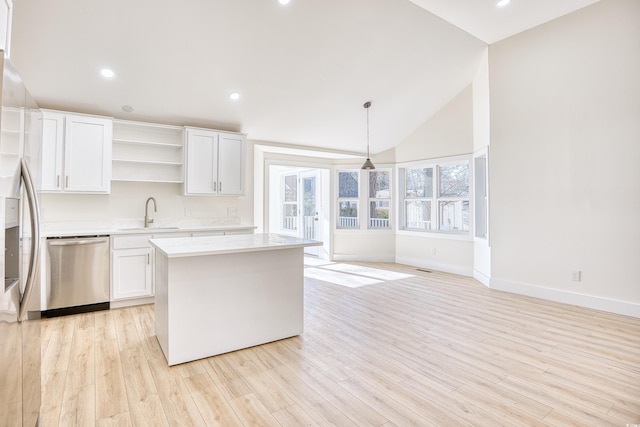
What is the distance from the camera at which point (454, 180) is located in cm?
576

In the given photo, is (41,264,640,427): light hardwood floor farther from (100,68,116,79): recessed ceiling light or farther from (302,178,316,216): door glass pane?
(302,178,316,216): door glass pane

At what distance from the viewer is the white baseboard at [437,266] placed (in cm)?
549

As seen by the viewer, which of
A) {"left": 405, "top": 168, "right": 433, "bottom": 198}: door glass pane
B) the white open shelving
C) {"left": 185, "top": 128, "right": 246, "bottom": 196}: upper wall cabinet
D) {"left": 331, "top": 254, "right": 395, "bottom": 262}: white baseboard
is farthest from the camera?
{"left": 331, "top": 254, "right": 395, "bottom": 262}: white baseboard

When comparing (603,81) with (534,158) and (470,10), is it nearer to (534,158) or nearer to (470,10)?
(534,158)

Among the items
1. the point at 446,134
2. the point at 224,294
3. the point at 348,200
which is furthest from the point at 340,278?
the point at 446,134

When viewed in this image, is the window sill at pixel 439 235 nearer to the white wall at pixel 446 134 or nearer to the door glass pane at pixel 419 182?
the door glass pane at pixel 419 182

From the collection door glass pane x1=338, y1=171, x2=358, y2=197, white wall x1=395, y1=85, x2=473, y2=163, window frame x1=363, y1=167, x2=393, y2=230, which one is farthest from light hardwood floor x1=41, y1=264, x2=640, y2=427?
door glass pane x1=338, y1=171, x2=358, y2=197

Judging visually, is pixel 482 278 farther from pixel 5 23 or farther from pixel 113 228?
pixel 5 23

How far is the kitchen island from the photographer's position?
7.94 feet

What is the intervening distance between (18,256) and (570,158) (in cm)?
503

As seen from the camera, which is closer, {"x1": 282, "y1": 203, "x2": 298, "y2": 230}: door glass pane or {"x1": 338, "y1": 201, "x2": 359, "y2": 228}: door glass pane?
{"x1": 338, "y1": 201, "x2": 359, "y2": 228}: door glass pane

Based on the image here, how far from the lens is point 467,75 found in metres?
5.07

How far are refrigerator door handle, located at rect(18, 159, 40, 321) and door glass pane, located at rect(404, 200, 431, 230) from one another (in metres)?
5.83

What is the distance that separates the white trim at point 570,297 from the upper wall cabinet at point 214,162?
401 centimetres
